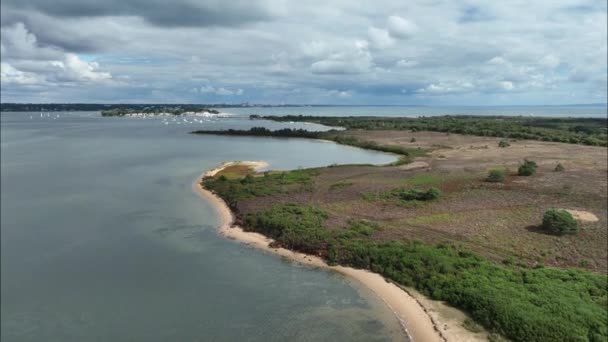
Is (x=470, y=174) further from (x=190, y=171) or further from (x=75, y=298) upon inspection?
(x=75, y=298)

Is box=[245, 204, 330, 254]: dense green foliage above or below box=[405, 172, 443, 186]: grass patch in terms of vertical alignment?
below

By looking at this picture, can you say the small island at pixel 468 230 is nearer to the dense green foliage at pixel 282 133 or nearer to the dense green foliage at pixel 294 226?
the dense green foliage at pixel 294 226

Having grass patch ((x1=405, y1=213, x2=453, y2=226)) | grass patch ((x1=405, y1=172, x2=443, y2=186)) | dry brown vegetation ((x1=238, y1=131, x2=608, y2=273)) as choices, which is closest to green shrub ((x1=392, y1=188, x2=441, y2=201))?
dry brown vegetation ((x1=238, y1=131, x2=608, y2=273))

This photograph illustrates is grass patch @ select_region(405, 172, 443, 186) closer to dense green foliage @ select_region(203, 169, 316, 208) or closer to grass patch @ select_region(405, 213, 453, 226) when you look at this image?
dense green foliage @ select_region(203, 169, 316, 208)

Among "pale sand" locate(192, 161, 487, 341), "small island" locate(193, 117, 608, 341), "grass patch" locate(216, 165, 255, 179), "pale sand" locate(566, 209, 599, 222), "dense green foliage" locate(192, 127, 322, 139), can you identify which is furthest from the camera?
"dense green foliage" locate(192, 127, 322, 139)

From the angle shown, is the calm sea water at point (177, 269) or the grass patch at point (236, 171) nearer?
the calm sea water at point (177, 269)

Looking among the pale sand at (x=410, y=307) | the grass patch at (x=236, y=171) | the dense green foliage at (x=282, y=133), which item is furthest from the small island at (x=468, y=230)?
the dense green foliage at (x=282, y=133)

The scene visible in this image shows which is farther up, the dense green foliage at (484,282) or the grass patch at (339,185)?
the grass patch at (339,185)
